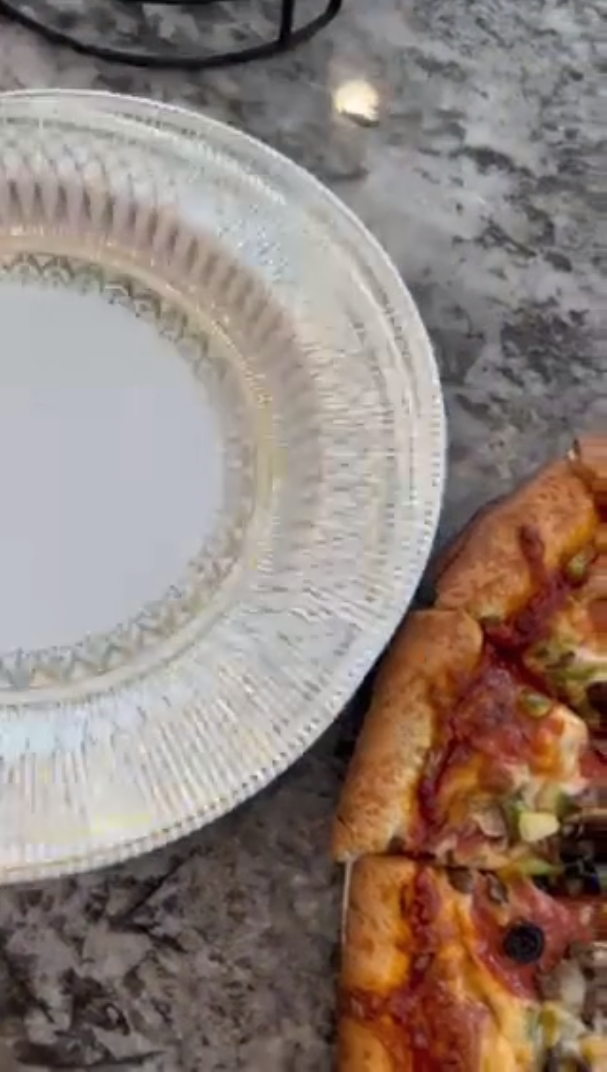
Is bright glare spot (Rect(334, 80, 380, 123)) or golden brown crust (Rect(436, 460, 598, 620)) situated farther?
bright glare spot (Rect(334, 80, 380, 123))

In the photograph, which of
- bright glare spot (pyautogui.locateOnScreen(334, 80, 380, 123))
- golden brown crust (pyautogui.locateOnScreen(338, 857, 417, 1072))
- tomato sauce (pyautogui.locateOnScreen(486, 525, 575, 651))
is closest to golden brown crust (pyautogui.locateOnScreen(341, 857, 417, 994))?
golden brown crust (pyautogui.locateOnScreen(338, 857, 417, 1072))

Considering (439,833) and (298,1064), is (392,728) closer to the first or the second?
(439,833)

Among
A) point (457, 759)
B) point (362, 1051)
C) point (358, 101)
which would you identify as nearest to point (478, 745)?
point (457, 759)

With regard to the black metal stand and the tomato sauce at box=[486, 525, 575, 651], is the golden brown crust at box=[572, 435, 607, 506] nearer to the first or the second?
the tomato sauce at box=[486, 525, 575, 651]

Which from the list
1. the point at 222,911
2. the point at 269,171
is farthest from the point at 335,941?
the point at 269,171

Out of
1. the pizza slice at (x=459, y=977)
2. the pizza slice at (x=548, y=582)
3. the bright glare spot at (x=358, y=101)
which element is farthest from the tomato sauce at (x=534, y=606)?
the bright glare spot at (x=358, y=101)

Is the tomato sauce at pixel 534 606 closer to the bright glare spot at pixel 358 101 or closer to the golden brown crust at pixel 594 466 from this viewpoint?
the golden brown crust at pixel 594 466
